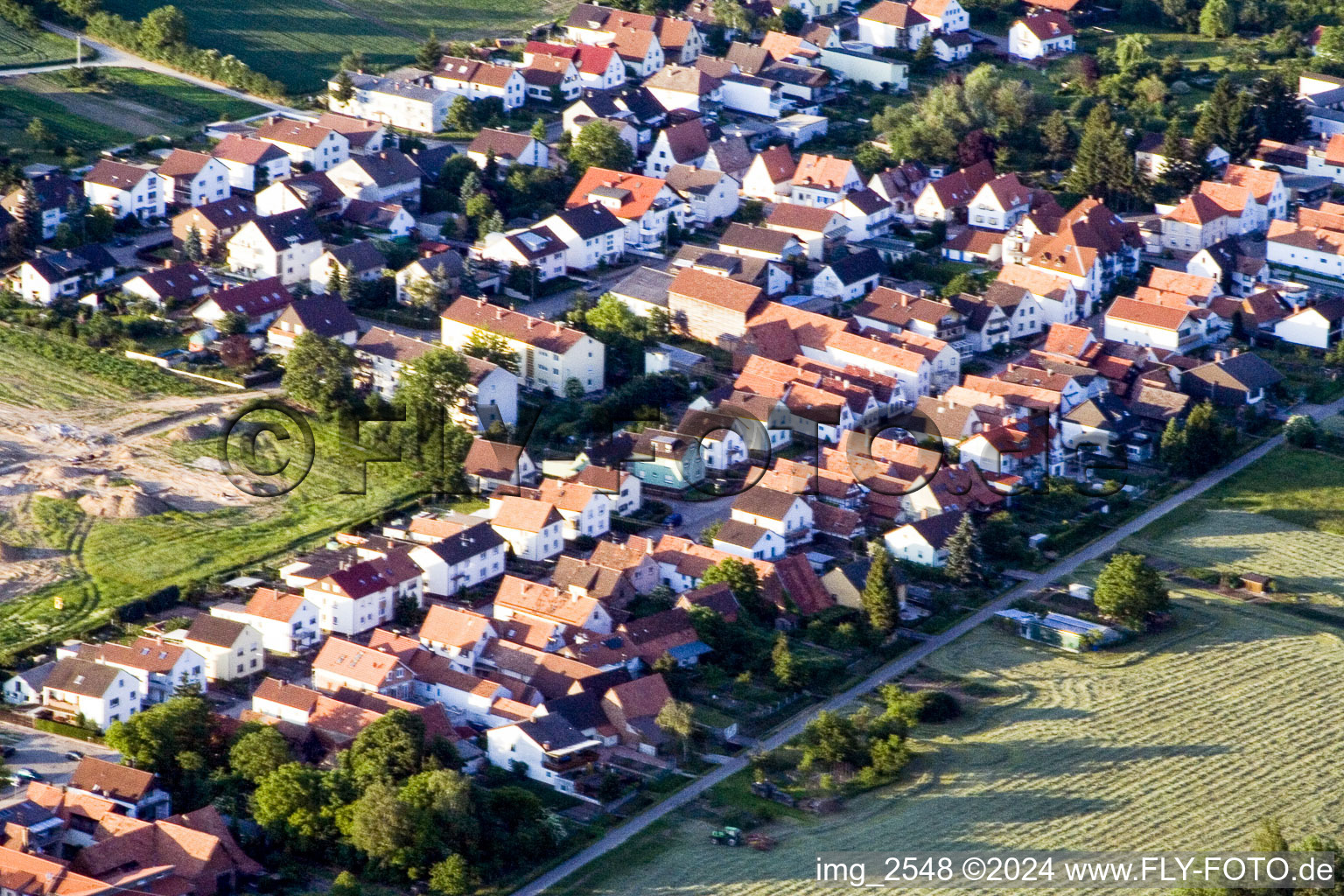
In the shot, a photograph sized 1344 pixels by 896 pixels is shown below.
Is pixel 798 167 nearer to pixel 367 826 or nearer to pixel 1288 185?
pixel 1288 185

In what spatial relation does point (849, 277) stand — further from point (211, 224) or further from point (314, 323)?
point (211, 224)

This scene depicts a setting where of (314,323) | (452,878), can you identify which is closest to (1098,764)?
(452,878)

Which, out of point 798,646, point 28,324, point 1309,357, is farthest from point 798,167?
point 798,646

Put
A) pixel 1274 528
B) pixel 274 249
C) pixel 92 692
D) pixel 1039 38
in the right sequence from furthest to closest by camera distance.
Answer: pixel 1039 38 < pixel 274 249 < pixel 1274 528 < pixel 92 692

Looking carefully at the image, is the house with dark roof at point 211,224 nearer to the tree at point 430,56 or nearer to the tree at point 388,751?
the tree at point 430,56

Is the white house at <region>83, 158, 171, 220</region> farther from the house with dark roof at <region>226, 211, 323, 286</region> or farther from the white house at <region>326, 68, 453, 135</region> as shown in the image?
the white house at <region>326, 68, 453, 135</region>
